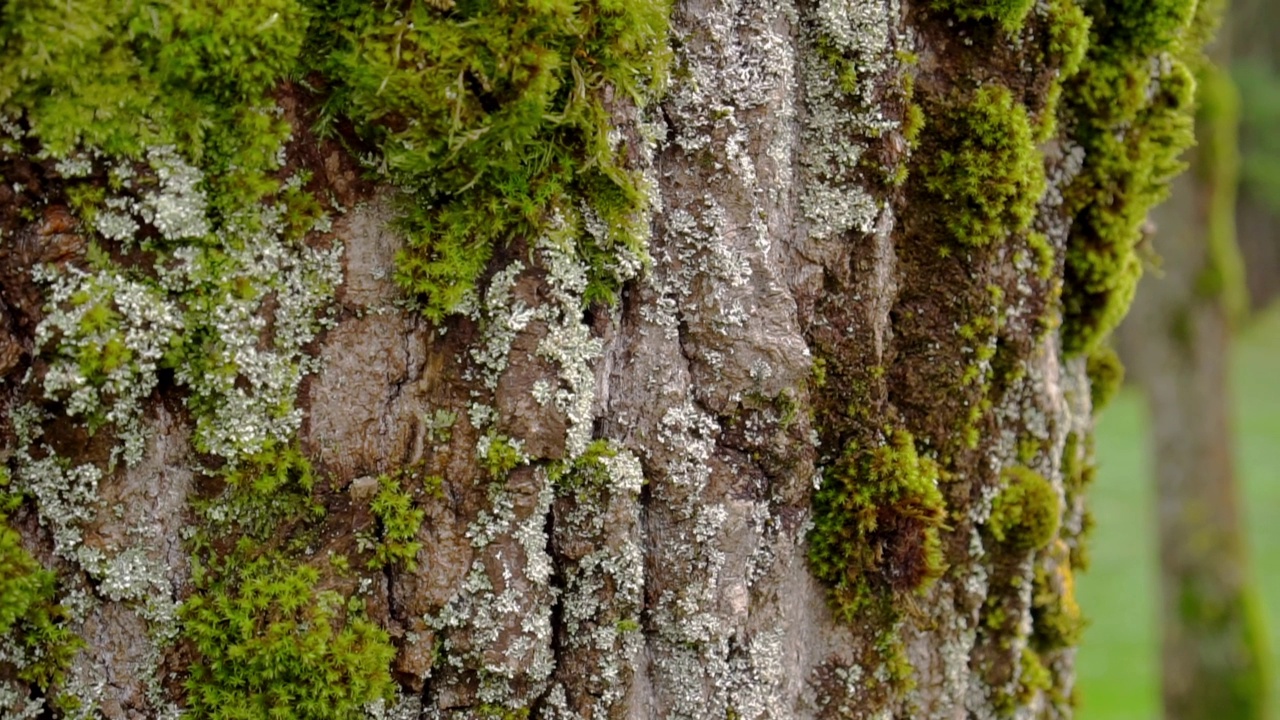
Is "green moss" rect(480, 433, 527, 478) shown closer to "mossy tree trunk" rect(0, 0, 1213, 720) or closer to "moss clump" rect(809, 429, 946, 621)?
"mossy tree trunk" rect(0, 0, 1213, 720)

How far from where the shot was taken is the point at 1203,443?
564cm

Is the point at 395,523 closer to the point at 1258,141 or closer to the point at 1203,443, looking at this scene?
the point at 1203,443

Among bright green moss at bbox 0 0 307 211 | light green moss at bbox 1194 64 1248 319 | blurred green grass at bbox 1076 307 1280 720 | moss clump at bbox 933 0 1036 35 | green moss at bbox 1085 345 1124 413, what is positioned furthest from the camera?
blurred green grass at bbox 1076 307 1280 720

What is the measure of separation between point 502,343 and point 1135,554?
1205 centimetres

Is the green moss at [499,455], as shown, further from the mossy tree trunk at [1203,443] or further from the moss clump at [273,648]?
the mossy tree trunk at [1203,443]

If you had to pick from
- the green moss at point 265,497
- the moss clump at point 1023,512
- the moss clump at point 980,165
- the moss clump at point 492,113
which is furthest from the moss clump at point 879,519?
the green moss at point 265,497

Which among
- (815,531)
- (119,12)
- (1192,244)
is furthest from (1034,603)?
(1192,244)

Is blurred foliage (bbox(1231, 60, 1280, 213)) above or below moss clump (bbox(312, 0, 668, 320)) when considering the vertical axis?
above

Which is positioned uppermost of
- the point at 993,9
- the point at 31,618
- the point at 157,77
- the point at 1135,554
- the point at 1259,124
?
the point at 1259,124

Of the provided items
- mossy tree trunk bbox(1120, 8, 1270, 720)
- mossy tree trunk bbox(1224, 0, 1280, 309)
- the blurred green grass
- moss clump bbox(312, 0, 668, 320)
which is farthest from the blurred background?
mossy tree trunk bbox(1224, 0, 1280, 309)

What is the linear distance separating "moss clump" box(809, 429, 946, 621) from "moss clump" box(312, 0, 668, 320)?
0.51 metres

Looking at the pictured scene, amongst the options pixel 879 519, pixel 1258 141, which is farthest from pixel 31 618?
pixel 1258 141

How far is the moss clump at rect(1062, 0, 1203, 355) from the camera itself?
69.1 inches

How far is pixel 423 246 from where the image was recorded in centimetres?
135
